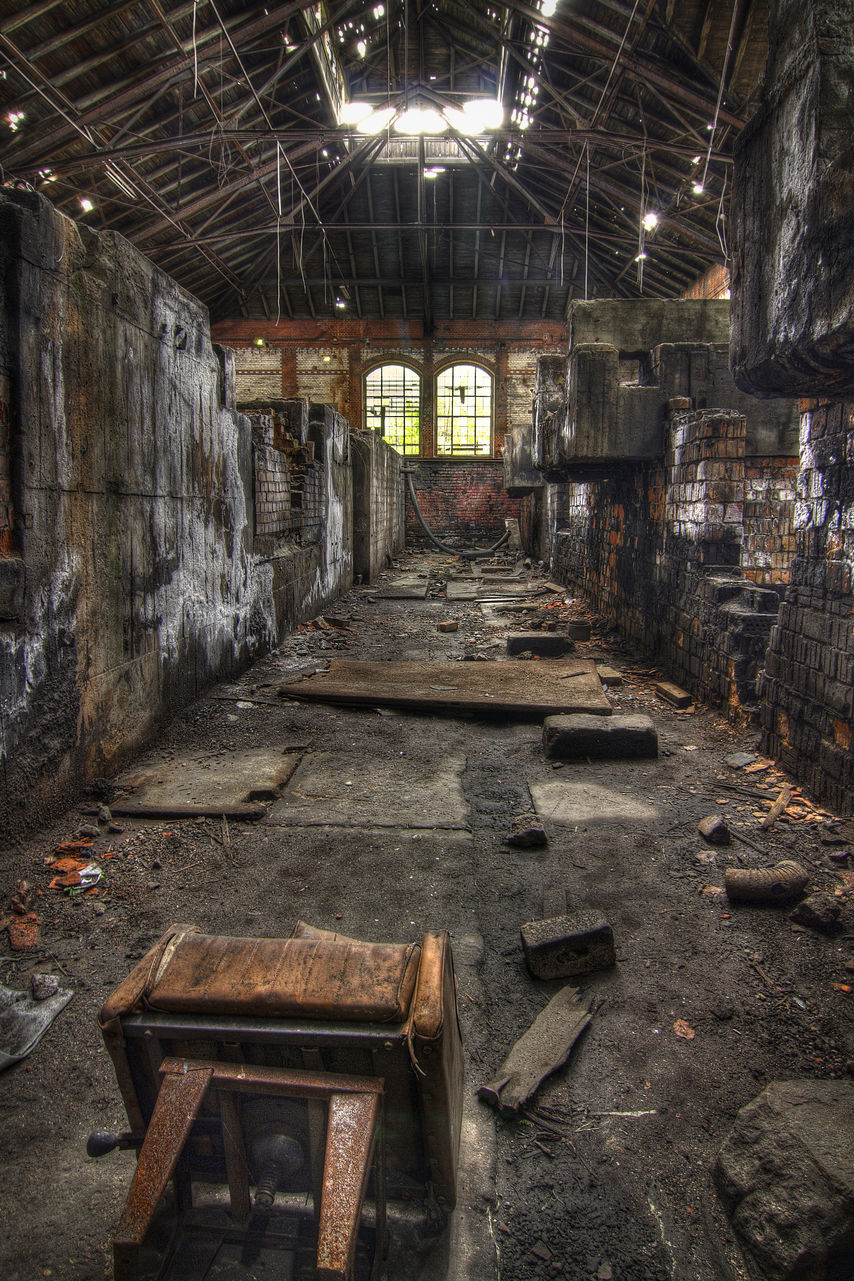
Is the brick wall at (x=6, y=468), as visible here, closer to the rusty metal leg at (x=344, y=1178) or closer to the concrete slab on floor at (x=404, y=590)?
the rusty metal leg at (x=344, y=1178)

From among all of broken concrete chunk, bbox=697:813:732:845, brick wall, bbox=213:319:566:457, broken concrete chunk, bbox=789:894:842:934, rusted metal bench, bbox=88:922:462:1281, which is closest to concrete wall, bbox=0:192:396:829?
rusted metal bench, bbox=88:922:462:1281

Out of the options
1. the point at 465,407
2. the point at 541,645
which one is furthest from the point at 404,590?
the point at 465,407

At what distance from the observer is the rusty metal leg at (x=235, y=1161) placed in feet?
4.34

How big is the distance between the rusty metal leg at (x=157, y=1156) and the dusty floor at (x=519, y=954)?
341 mm

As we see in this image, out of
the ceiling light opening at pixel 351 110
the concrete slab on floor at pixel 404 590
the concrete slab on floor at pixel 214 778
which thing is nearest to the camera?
the concrete slab on floor at pixel 214 778

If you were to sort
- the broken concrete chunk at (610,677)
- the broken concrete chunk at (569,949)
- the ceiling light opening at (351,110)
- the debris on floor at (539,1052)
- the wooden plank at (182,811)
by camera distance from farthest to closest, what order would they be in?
the ceiling light opening at (351,110) → the broken concrete chunk at (610,677) → the wooden plank at (182,811) → the broken concrete chunk at (569,949) → the debris on floor at (539,1052)

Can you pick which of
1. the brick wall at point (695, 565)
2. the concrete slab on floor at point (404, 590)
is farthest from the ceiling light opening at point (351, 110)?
the brick wall at point (695, 565)

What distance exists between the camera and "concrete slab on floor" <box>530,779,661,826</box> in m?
3.50

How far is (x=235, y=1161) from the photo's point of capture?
134 cm

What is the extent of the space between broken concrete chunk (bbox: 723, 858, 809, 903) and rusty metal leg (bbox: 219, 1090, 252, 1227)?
2004 mm

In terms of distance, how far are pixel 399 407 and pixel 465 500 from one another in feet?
16.4

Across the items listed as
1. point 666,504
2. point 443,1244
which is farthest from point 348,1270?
point 666,504

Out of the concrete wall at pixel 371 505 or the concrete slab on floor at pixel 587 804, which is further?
the concrete wall at pixel 371 505

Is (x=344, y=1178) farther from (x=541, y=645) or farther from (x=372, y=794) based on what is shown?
(x=541, y=645)
